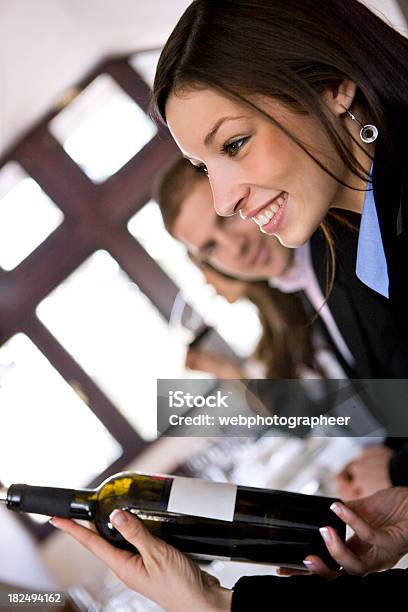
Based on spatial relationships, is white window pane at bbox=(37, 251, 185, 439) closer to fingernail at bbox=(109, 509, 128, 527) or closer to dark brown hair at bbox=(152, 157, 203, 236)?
dark brown hair at bbox=(152, 157, 203, 236)

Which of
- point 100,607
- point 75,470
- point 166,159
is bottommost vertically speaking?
point 100,607

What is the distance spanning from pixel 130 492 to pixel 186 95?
45 cm

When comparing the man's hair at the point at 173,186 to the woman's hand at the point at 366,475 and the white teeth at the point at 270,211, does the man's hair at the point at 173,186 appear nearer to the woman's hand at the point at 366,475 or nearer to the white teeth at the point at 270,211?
the white teeth at the point at 270,211

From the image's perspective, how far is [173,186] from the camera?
1149mm

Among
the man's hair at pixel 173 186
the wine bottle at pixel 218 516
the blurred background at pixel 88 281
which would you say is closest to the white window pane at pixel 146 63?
the blurred background at pixel 88 281

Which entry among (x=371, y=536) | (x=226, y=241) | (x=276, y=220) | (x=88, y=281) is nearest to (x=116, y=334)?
(x=88, y=281)

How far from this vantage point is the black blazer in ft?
3.50

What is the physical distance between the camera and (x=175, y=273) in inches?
45.6

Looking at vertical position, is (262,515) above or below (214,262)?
below

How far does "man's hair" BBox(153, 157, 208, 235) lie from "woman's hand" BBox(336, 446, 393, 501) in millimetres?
427

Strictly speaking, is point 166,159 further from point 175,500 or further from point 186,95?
point 175,500

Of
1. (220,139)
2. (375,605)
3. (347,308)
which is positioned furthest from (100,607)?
(220,139)

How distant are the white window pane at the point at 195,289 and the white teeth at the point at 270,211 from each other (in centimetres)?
25

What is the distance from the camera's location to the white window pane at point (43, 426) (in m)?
1.14
